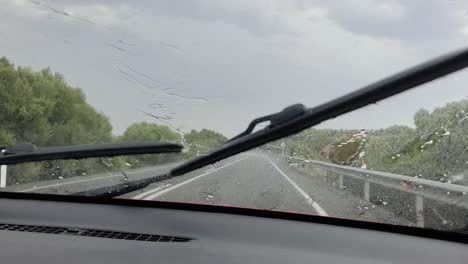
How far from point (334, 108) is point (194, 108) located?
4.40 ft

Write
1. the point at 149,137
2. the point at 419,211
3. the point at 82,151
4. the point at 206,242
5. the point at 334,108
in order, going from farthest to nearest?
1. the point at 149,137
2. the point at 82,151
3. the point at 419,211
4. the point at 206,242
5. the point at 334,108

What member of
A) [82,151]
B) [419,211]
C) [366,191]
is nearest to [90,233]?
[82,151]

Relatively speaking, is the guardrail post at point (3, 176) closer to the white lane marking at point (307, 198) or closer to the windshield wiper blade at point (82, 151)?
the windshield wiper blade at point (82, 151)

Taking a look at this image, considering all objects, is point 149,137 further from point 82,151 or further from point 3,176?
point 3,176

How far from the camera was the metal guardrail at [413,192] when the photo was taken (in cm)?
339

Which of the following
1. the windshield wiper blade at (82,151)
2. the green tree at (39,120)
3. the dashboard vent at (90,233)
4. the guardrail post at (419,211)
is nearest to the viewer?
the dashboard vent at (90,233)

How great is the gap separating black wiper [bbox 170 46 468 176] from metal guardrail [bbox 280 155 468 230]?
2.01 ft

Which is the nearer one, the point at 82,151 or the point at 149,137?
the point at 82,151

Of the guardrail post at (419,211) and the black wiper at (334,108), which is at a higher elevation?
the black wiper at (334,108)

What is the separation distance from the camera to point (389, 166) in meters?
3.66

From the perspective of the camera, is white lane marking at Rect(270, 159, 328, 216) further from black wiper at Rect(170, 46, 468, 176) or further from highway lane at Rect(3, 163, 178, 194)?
highway lane at Rect(3, 163, 178, 194)

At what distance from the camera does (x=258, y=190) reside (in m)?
4.12

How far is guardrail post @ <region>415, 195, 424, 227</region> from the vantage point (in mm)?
3498

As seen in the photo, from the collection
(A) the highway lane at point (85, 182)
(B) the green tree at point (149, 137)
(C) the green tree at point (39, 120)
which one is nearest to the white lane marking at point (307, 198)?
(B) the green tree at point (149, 137)
